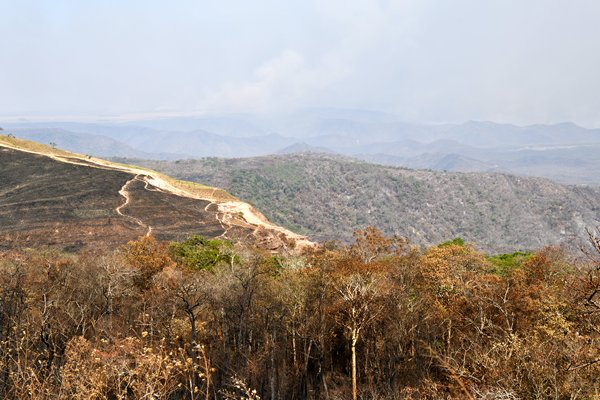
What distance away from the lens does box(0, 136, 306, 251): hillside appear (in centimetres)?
6919

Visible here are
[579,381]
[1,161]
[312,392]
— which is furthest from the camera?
[1,161]

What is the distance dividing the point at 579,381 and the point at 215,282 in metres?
22.5

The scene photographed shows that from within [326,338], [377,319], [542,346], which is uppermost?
[542,346]

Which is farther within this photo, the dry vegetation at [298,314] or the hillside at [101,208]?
the hillside at [101,208]

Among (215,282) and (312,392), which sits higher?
(215,282)

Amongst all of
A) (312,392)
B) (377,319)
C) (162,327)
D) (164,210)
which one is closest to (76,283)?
(162,327)

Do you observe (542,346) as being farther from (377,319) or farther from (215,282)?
(215,282)

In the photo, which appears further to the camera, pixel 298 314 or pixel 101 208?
pixel 101 208

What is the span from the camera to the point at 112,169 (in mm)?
112688

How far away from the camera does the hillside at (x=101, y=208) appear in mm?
69188

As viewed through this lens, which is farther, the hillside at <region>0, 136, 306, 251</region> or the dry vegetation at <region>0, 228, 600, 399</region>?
the hillside at <region>0, 136, 306, 251</region>

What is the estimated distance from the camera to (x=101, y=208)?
82.7 meters

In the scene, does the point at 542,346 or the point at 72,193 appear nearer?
the point at 542,346

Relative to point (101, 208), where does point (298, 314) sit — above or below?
above
